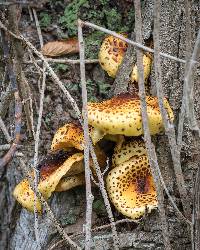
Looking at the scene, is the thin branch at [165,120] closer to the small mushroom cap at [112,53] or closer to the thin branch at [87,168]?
the thin branch at [87,168]

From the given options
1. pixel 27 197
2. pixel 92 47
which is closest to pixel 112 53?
pixel 92 47

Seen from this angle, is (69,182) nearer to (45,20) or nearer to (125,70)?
(125,70)

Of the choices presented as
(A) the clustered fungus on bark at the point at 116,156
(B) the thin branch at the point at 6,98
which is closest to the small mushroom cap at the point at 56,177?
(A) the clustered fungus on bark at the point at 116,156

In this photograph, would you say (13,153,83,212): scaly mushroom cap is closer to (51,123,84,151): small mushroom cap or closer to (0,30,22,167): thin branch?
(51,123,84,151): small mushroom cap

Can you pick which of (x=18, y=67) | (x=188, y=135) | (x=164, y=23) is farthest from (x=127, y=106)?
(x=18, y=67)

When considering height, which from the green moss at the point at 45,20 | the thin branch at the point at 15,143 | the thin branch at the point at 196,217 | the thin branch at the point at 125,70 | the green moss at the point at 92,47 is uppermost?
the green moss at the point at 45,20
